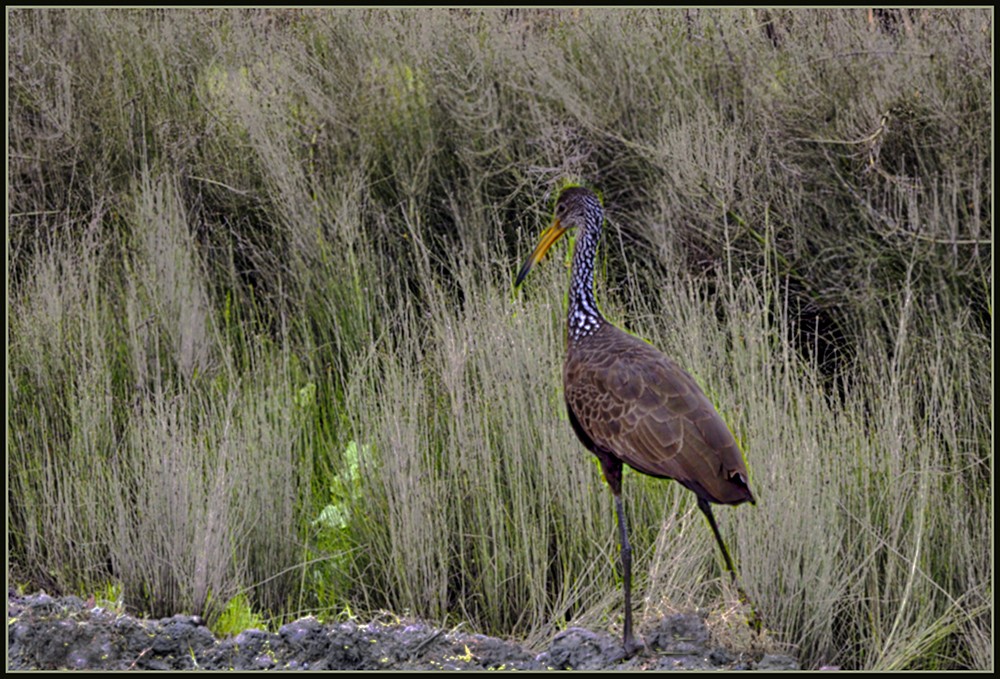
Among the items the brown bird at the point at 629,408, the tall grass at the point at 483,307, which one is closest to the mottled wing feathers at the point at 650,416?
the brown bird at the point at 629,408

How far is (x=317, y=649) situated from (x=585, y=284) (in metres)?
1.47

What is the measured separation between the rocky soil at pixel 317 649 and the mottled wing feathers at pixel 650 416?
66 cm

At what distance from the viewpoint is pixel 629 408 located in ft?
12.8

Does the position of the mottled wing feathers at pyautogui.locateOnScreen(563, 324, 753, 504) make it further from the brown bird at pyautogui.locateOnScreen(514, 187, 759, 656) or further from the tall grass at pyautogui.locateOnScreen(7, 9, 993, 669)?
the tall grass at pyautogui.locateOnScreen(7, 9, 993, 669)

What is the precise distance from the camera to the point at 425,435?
5520 millimetres

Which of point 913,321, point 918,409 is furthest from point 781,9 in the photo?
point 918,409

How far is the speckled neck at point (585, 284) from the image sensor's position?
13.7 ft

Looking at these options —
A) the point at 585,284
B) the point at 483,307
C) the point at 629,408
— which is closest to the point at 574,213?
the point at 585,284

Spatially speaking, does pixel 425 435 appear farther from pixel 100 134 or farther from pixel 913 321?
pixel 100 134

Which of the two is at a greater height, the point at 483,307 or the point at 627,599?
the point at 483,307

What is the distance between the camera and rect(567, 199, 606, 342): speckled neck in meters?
4.19

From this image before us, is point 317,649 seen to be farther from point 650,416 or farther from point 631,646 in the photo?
point 650,416

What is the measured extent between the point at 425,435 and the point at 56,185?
401 cm

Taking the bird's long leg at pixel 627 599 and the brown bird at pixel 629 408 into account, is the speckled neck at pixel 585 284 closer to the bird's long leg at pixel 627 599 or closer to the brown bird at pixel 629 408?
the brown bird at pixel 629 408
